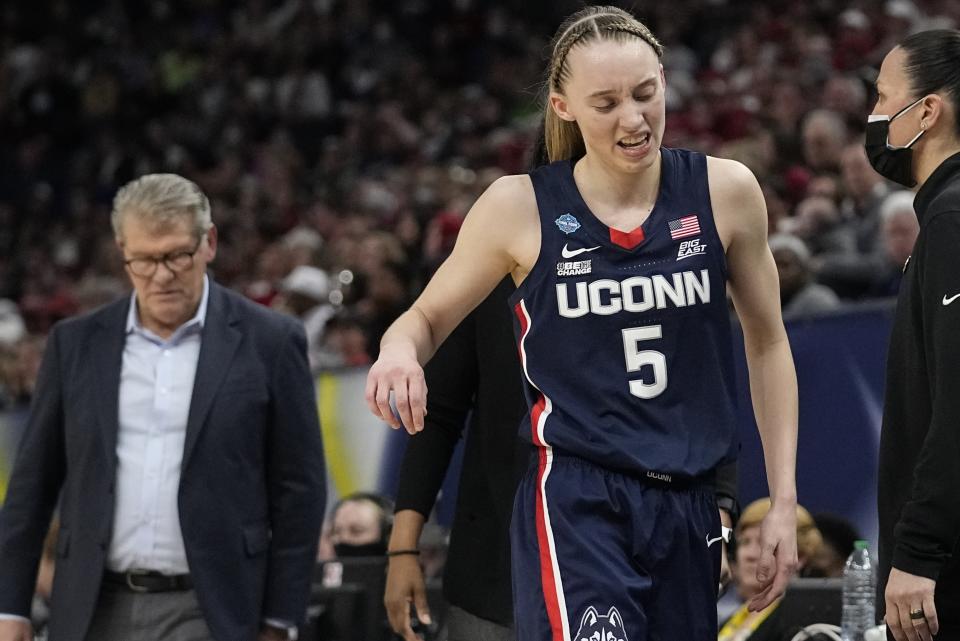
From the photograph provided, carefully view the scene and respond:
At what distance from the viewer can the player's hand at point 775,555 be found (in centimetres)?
320

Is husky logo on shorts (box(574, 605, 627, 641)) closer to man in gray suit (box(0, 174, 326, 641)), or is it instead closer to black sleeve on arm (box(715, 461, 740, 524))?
black sleeve on arm (box(715, 461, 740, 524))

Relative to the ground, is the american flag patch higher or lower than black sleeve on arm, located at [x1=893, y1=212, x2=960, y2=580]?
higher

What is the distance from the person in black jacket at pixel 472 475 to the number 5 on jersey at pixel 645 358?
0.58m

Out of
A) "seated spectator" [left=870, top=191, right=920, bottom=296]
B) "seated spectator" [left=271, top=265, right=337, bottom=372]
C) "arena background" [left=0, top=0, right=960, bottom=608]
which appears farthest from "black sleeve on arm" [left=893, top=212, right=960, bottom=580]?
"seated spectator" [left=271, top=265, right=337, bottom=372]

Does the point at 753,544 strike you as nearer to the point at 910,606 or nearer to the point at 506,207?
the point at 910,606

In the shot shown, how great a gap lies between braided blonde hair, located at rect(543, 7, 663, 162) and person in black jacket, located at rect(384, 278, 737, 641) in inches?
19.1

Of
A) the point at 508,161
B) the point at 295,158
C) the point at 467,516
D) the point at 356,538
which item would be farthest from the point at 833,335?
the point at 295,158

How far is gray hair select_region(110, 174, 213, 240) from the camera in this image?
4461 mm

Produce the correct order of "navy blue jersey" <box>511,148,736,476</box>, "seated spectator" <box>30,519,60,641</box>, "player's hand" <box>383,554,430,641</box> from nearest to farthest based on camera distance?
"navy blue jersey" <box>511,148,736,476</box> < "player's hand" <box>383,554,430,641</box> < "seated spectator" <box>30,519,60,641</box>

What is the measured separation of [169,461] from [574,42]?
179 centimetres

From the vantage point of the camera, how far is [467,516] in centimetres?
397

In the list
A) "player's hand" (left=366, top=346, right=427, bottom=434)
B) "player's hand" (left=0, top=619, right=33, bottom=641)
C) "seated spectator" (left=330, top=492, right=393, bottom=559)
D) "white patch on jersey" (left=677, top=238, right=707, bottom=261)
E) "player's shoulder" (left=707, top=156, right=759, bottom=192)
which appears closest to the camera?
"player's hand" (left=366, top=346, right=427, bottom=434)

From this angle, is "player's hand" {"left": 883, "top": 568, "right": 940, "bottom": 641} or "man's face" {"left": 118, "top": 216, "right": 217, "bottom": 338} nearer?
"player's hand" {"left": 883, "top": 568, "right": 940, "bottom": 641}

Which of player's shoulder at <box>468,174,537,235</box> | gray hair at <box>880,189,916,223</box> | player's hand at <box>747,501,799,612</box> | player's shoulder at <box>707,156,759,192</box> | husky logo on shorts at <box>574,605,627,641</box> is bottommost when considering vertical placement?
husky logo on shorts at <box>574,605,627,641</box>
